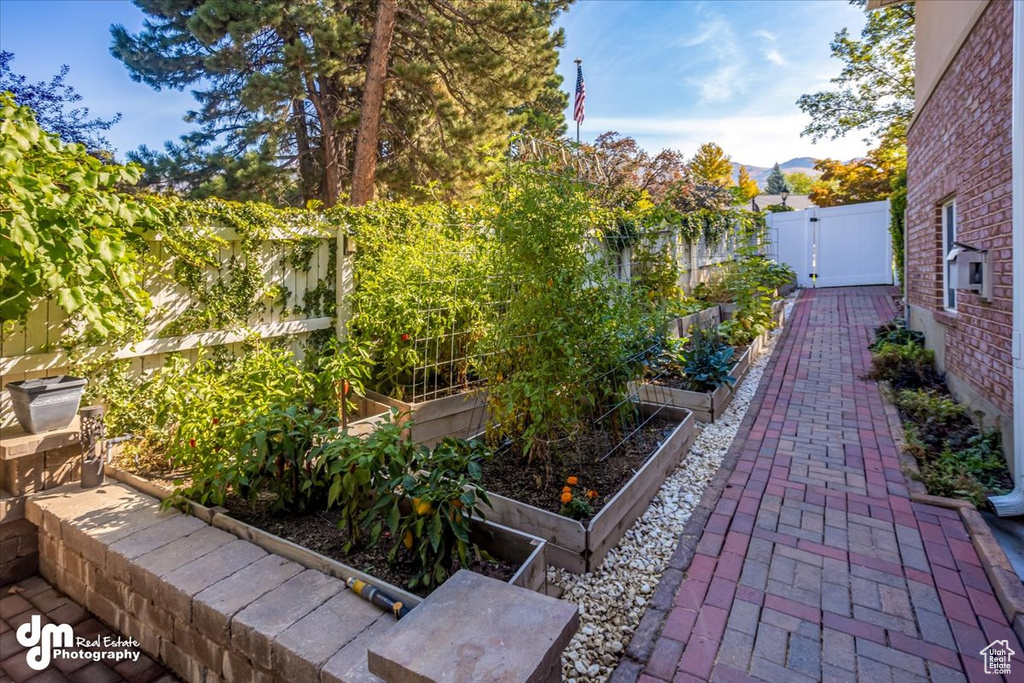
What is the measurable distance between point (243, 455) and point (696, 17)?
7.44 meters

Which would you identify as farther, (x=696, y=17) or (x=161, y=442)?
(x=696, y=17)

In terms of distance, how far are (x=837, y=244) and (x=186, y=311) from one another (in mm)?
14264

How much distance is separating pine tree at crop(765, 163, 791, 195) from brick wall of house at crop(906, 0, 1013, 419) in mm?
35533

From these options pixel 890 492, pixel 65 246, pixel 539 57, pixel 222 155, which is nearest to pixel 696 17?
pixel 539 57

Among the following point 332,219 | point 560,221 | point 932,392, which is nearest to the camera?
point 560,221

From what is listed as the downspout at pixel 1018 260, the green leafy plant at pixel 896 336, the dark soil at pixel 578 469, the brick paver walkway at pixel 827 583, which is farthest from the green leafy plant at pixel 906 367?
the dark soil at pixel 578 469

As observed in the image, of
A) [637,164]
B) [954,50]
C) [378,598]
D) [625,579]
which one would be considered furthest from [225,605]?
[637,164]

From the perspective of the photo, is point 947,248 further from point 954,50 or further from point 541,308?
point 541,308

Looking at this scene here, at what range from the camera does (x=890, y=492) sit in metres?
3.18

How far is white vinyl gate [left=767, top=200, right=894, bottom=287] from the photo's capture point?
12.4 meters

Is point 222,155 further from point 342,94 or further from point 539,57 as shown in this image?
point 539,57

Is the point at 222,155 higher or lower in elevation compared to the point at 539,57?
lower

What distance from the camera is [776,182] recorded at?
124 feet

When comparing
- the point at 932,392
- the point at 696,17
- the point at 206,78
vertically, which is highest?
the point at 206,78
